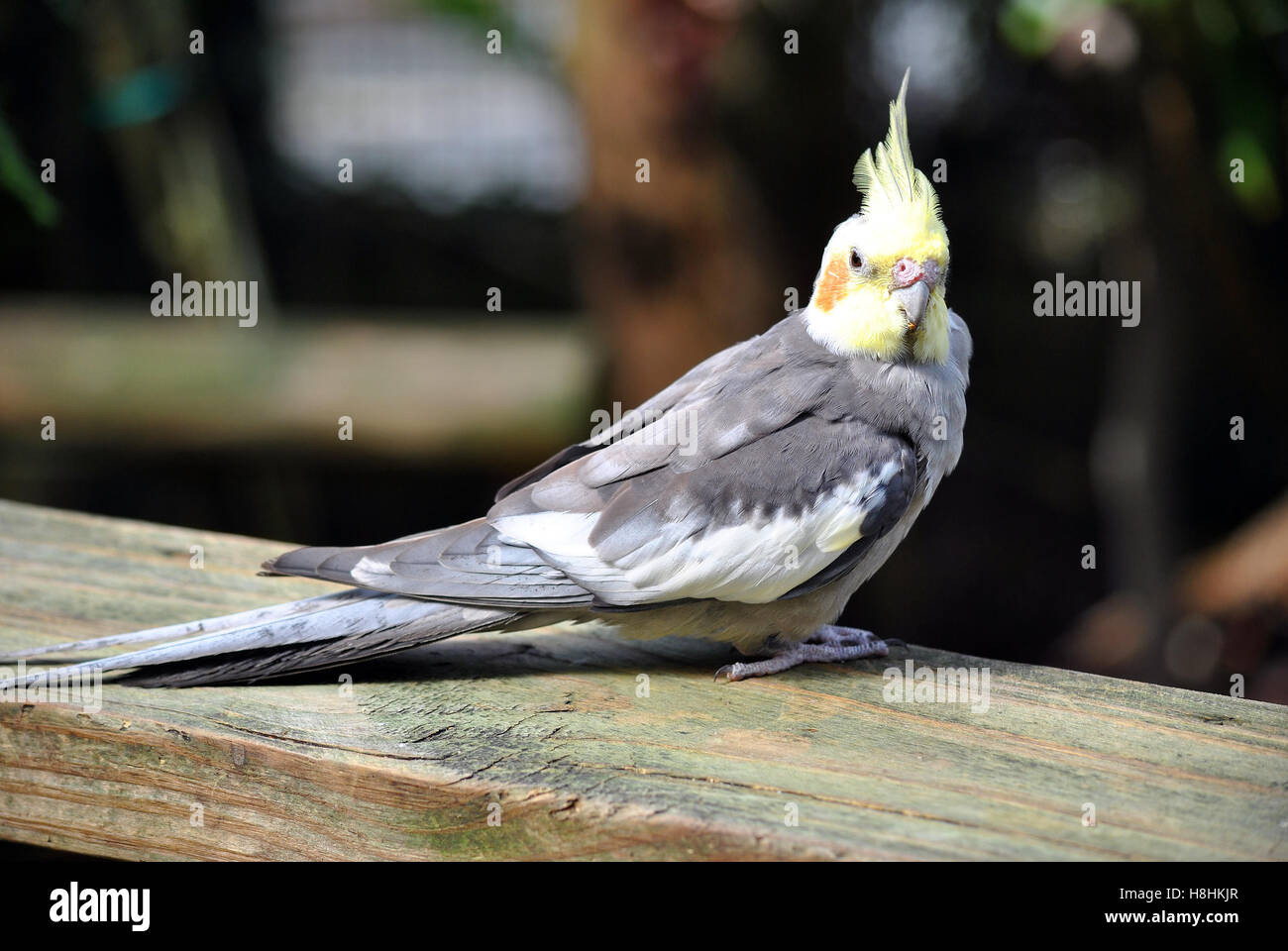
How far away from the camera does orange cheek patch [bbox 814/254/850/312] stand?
2863mm

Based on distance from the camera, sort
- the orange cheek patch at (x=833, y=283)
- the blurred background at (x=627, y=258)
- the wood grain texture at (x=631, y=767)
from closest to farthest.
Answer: the wood grain texture at (x=631, y=767), the orange cheek patch at (x=833, y=283), the blurred background at (x=627, y=258)

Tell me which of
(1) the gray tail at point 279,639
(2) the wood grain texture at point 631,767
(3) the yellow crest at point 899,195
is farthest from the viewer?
(3) the yellow crest at point 899,195

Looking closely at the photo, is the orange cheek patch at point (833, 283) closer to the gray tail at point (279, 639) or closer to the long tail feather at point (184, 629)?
the gray tail at point (279, 639)

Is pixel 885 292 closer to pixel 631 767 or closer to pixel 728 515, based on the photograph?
pixel 728 515

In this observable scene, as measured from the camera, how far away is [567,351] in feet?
21.3

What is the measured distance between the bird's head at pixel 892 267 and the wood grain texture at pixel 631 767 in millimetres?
788

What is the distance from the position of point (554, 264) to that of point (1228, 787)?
6658 mm

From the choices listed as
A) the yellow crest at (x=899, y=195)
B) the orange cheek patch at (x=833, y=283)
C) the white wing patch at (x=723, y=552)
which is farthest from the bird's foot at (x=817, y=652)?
the yellow crest at (x=899, y=195)

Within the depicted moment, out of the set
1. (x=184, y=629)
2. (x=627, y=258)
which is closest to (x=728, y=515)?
(x=184, y=629)

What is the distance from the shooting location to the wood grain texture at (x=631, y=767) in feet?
6.08

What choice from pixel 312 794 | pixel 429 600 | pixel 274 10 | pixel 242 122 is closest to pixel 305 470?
pixel 242 122

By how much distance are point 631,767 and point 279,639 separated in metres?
0.85

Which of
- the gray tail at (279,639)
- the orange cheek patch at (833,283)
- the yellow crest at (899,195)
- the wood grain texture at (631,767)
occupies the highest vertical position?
the yellow crest at (899,195)

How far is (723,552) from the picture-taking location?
102 inches
